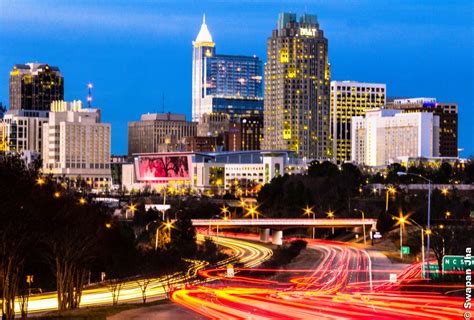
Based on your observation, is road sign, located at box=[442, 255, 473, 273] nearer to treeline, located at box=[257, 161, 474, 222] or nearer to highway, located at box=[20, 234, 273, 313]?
highway, located at box=[20, 234, 273, 313]

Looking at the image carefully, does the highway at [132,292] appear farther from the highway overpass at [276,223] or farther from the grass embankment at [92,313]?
the highway overpass at [276,223]

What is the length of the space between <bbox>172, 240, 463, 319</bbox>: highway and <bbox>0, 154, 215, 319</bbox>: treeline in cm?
616

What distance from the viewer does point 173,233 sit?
116 m

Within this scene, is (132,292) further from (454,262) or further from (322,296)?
(454,262)

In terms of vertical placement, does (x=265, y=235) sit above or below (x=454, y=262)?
below

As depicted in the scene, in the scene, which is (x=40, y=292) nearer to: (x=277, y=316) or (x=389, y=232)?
(x=277, y=316)

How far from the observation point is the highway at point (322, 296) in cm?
5034

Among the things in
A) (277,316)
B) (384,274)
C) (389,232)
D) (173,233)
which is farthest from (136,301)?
(389,232)

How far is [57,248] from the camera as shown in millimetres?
66438

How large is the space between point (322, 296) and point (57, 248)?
52.0 ft

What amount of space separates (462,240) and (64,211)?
32949mm

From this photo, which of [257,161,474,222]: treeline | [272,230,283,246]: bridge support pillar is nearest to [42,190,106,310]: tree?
[272,230,283,246]: bridge support pillar

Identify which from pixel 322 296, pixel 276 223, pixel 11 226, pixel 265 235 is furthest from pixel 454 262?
pixel 265 235

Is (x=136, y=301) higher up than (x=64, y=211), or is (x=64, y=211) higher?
(x=64, y=211)
